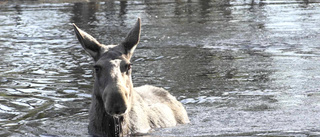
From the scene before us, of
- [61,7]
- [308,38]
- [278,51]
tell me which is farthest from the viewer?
[61,7]

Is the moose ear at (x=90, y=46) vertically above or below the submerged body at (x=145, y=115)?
above

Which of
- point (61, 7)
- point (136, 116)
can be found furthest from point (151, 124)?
point (61, 7)

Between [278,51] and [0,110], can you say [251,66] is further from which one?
[0,110]

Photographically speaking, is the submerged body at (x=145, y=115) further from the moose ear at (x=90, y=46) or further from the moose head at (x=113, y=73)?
the moose ear at (x=90, y=46)

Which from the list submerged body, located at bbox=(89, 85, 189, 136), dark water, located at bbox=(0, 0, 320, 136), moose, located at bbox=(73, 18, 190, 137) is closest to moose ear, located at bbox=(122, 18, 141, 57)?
moose, located at bbox=(73, 18, 190, 137)

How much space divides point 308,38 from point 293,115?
368 inches

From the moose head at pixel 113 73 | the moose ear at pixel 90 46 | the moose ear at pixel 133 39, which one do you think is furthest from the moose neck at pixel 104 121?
the moose ear at pixel 133 39

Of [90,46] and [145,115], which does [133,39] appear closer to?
[90,46]

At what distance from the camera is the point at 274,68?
15.0 meters

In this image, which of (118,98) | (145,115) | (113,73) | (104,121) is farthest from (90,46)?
(118,98)

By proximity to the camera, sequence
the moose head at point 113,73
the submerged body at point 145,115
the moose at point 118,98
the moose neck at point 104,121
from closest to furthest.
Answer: the moose head at point 113,73, the moose at point 118,98, the moose neck at point 104,121, the submerged body at point 145,115

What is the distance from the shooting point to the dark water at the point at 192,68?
34.2 feet

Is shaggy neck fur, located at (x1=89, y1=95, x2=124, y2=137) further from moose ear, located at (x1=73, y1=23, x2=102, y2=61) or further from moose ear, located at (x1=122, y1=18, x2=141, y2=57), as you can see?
moose ear, located at (x1=122, y1=18, x2=141, y2=57)

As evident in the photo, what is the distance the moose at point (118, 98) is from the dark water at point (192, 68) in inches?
10.7
